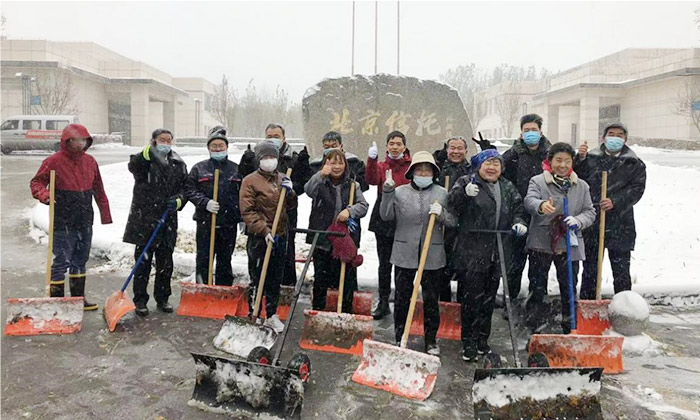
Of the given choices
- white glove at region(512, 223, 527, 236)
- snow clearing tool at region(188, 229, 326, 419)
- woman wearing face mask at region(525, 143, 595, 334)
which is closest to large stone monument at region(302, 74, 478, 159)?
woman wearing face mask at region(525, 143, 595, 334)

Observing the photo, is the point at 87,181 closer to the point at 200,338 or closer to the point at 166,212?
the point at 166,212

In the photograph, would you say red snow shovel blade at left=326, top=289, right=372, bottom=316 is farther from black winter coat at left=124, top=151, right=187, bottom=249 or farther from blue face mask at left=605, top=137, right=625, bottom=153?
blue face mask at left=605, top=137, right=625, bottom=153

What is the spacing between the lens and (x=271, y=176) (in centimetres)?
474

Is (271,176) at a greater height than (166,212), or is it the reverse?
(271,176)

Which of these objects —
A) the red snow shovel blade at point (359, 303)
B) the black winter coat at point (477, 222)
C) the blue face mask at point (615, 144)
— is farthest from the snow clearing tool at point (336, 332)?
the blue face mask at point (615, 144)

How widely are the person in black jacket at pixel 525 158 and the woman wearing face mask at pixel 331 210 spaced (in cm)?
151

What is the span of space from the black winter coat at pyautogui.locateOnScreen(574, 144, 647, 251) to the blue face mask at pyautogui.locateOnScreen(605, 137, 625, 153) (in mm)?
66

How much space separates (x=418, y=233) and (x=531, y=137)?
161 cm

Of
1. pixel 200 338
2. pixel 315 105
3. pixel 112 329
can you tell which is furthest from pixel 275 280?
pixel 315 105

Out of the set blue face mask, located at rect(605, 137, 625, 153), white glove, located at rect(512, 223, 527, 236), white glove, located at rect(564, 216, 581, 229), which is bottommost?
white glove, located at rect(512, 223, 527, 236)

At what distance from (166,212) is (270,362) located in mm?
2166

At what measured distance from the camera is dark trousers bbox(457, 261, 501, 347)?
425cm

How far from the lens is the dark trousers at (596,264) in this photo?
506 centimetres

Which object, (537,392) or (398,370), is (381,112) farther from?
(537,392)
